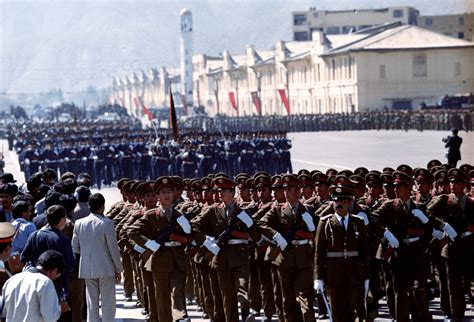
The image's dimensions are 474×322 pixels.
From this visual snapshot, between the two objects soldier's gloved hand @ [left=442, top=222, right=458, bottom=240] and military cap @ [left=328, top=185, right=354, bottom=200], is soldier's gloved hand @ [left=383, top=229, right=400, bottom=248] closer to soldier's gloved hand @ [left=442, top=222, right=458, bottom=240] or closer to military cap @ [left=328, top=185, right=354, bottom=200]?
soldier's gloved hand @ [left=442, top=222, right=458, bottom=240]

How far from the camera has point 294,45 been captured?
372ft

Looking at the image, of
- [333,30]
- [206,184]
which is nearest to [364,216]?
[206,184]

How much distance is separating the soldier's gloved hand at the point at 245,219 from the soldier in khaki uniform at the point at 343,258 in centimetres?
128

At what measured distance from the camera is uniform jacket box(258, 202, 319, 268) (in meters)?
12.5

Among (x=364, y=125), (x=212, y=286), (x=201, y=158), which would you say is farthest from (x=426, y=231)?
(x=364, y=125)

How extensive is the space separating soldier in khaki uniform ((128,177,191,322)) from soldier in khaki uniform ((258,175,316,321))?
807mm

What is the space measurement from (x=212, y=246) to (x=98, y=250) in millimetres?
1098

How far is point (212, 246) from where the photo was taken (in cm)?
1291

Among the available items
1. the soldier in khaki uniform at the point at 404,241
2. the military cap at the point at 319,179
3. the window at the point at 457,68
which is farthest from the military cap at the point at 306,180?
the window at the point at 457,68

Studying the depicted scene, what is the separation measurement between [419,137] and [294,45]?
52.0 metres

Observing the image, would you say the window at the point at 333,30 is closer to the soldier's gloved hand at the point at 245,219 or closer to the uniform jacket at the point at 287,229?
the soldier's gloved hand at the point at 245,219

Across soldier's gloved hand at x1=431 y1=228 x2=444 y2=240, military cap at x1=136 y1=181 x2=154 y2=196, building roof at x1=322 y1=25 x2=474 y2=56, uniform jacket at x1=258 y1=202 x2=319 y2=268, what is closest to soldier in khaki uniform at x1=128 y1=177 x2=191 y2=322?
military cap at x1=136 y1=181 x2=154 y2=196

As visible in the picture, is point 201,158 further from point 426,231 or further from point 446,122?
point 446,122

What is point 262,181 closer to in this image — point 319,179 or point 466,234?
point 319,179
